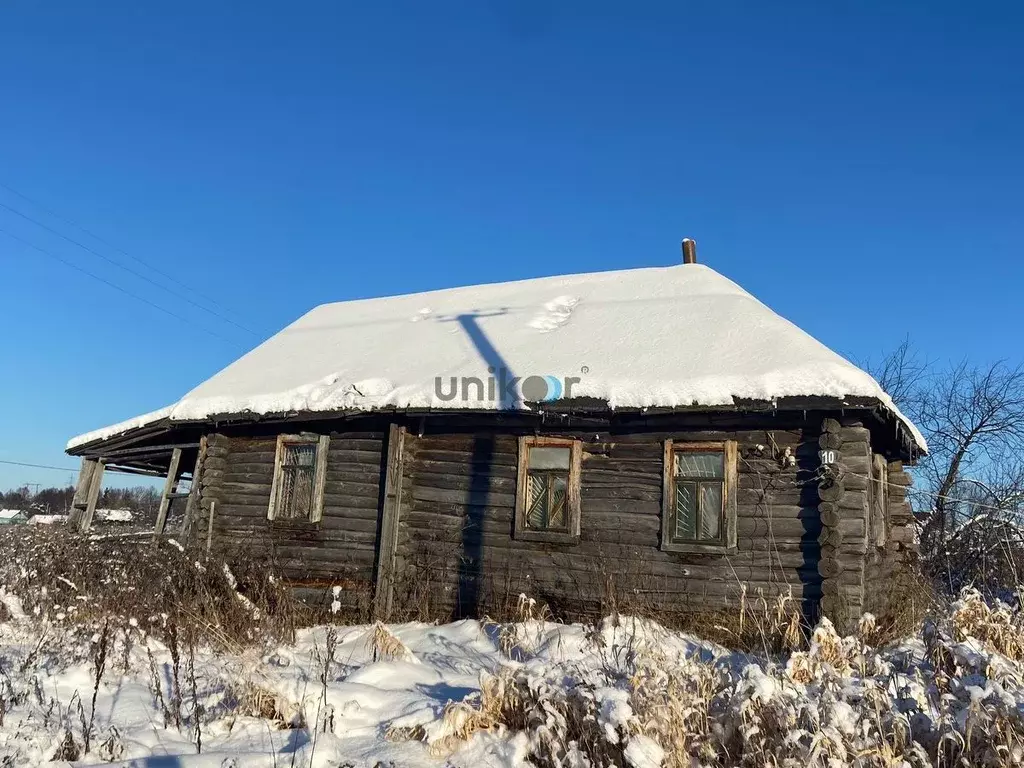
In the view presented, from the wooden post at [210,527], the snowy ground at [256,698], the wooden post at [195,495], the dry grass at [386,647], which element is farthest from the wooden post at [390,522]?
the wooden post at [195,495]

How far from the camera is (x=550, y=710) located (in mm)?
4305

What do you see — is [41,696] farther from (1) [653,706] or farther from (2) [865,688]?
(2) [865,688]

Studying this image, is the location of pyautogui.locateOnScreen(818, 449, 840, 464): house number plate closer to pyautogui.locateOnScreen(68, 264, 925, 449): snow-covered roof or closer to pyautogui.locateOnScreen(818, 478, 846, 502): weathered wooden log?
pyautogui.locateOnScreen(818, 478, 846, 502): weathered wooden log

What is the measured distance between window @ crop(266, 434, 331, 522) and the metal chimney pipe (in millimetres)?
7615

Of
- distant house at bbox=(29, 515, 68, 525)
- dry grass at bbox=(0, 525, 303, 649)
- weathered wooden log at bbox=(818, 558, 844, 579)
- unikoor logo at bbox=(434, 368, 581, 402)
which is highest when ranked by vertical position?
unikoor logo at bbox=(434, 368, 581, 402)

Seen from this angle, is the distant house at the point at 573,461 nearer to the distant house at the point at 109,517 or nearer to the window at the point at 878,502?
the window at the point at 878,502

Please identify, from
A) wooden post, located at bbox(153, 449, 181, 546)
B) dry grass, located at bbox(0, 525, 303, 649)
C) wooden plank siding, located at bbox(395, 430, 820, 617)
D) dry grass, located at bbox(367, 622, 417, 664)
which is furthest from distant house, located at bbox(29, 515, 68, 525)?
dry grass, located at bbox(367, 622, 417, 664)

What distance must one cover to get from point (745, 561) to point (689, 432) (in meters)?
1.60

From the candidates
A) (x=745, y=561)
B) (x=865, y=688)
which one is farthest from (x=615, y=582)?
(x=865, y=688)

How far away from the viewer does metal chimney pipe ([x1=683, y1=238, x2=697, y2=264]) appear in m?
15.1

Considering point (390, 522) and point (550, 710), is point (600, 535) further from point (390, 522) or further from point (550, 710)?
point (550, 710)

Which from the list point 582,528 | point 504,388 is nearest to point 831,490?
point 582,528

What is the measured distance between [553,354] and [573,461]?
1.86 m

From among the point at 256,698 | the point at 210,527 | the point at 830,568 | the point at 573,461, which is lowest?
the point at 256,698
